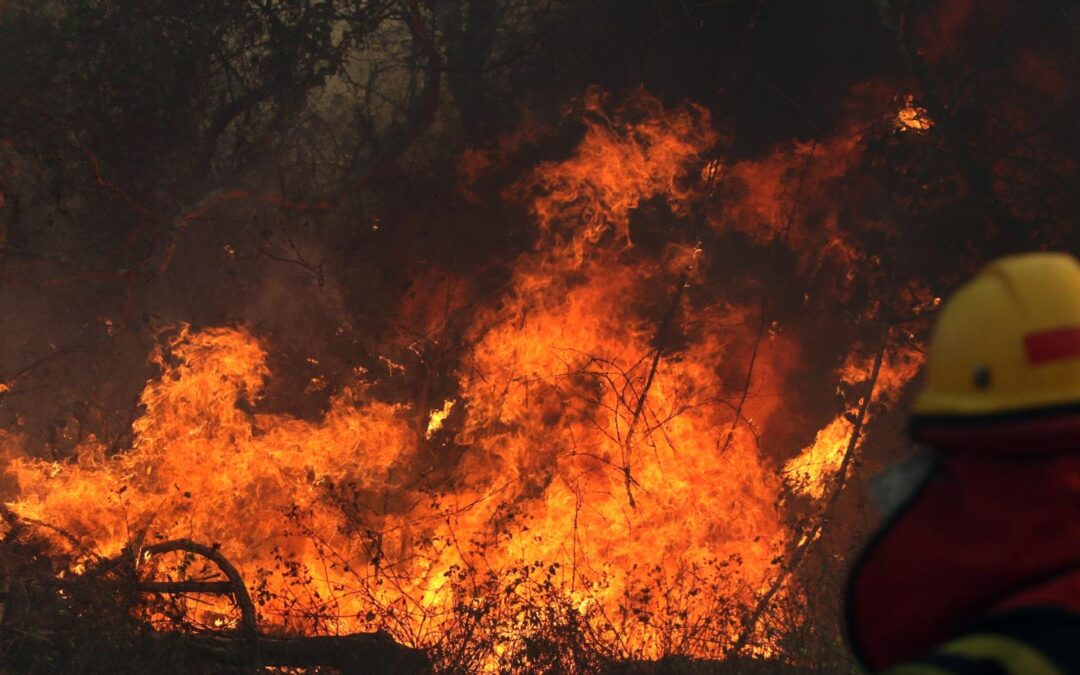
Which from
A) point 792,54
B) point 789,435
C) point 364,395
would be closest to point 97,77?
point 364,395

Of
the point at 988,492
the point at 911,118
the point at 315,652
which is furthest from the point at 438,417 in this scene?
the point at 988,492

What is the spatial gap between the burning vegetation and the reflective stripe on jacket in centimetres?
728

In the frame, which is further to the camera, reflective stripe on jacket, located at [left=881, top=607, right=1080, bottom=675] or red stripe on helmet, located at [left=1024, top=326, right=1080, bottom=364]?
red stripe on helmet, located at [left=1024, top=326, right=1080, bottom=364]

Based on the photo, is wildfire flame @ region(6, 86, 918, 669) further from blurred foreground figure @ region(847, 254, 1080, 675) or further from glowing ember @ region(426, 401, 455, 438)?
blurred foreground figure @ region(847, 254, 1080, 675)

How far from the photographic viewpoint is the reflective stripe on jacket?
3.72 ft

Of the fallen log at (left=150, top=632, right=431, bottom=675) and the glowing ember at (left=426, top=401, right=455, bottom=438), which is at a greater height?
the glowing ember at (left=426, top=401, right=455, bottom=438)

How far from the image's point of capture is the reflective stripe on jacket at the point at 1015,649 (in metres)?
1.13

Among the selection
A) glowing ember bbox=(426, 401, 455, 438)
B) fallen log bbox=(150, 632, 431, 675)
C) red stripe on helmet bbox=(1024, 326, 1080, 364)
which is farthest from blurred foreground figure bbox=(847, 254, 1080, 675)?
glowing ember bbox=(426, 401, 455, 438)

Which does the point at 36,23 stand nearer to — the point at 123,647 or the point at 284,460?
the point at 284,460

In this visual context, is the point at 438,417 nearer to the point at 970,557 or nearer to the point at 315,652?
the point at 315,652

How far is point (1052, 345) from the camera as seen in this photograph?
1365mm

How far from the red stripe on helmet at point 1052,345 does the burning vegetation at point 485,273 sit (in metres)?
7.25

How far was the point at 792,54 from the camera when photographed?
9.38m

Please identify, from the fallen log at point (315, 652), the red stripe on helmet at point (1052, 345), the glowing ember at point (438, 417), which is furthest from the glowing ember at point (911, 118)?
the red stripe on helmet at point (1052, 345)
